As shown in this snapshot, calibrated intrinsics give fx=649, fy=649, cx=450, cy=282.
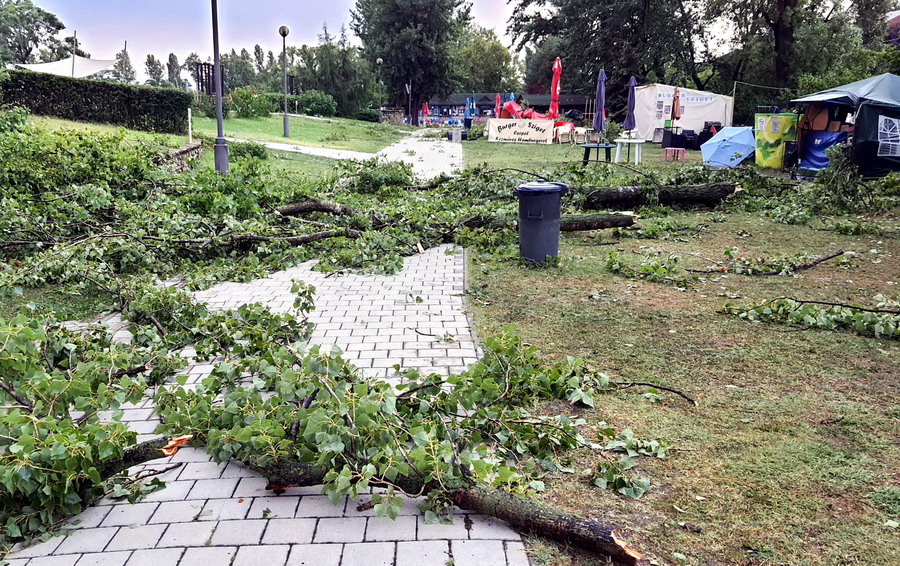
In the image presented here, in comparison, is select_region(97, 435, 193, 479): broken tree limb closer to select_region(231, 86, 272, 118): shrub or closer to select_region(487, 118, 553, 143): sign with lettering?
select_region(487, 118, 553, 143): sign with lettering

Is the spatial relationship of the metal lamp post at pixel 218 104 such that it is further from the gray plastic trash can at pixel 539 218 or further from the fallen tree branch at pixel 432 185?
the gray plastic trash can at pixel 539 218

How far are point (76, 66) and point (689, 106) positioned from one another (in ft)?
167

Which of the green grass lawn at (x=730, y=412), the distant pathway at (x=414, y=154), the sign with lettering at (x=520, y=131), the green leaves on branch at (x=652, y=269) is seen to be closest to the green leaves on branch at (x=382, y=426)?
the green grass lawn at (x=730, y=412)

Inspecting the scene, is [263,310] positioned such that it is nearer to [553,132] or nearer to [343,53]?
[553,132]

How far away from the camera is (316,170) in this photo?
18.3 m

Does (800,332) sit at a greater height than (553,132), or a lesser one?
lesser

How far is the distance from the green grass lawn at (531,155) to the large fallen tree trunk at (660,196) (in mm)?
6855

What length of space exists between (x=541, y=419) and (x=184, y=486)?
1910 millimetres

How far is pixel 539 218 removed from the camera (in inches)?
299

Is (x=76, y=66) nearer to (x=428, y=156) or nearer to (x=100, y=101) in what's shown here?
(x=100, y=101)

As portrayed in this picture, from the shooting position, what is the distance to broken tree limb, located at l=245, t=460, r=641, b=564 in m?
2.66

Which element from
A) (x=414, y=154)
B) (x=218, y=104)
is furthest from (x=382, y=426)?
(x=414, y=154)

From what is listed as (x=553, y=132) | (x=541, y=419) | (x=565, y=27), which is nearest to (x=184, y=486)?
(x=541, y=419)

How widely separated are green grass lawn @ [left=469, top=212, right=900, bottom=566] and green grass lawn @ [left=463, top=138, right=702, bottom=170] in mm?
12203
